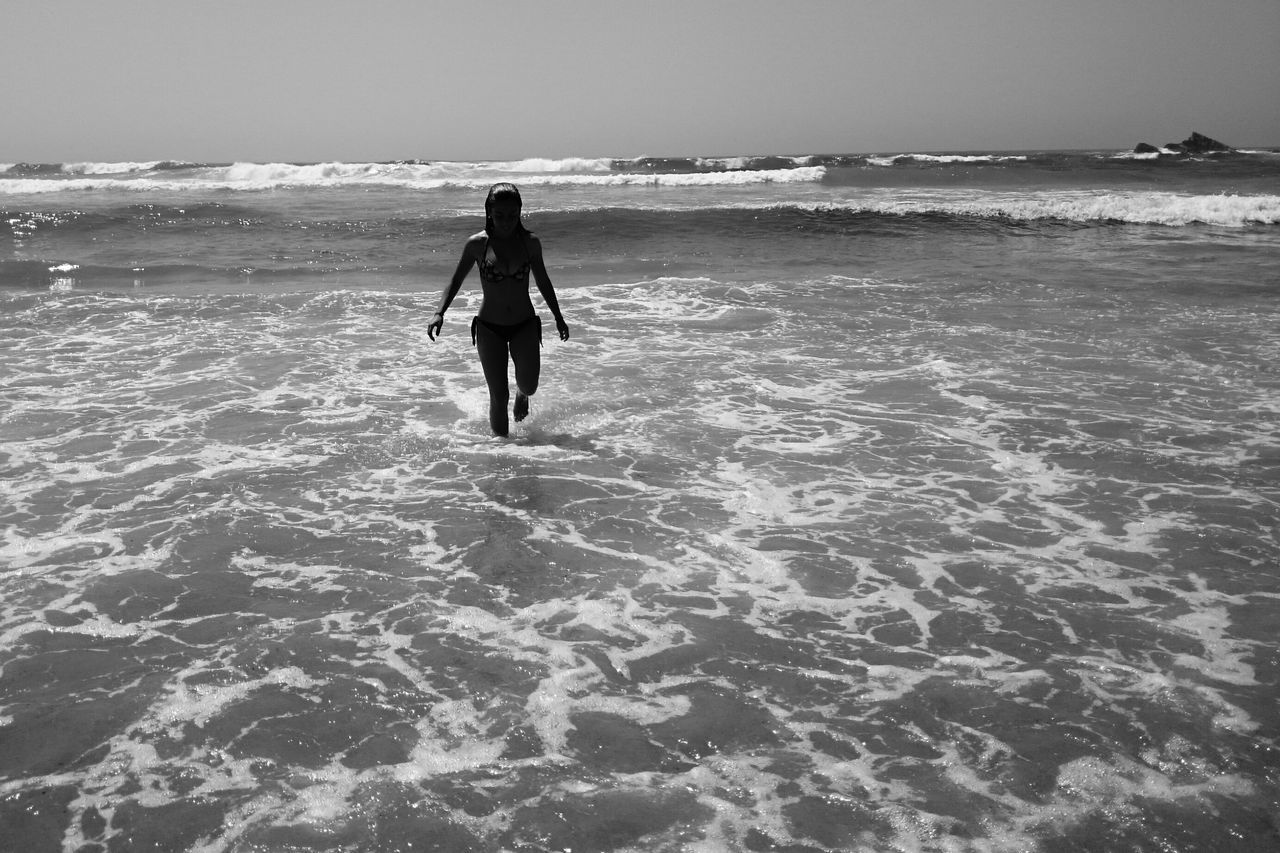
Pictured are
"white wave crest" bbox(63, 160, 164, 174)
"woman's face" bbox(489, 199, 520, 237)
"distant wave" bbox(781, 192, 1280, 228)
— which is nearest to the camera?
"woman's face" bbox(489, 199, 520, 237)

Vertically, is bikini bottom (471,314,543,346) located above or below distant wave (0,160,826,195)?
below

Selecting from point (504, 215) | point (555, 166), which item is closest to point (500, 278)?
point (504, 215)

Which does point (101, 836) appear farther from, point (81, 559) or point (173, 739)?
point (81, 559)

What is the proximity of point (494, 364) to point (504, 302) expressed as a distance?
45 centimetres

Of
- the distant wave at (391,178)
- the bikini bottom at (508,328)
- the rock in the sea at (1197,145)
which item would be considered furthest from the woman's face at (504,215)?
the rock in the sea at (1197,145)

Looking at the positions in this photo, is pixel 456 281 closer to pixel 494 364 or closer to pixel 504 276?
pixel 504 276

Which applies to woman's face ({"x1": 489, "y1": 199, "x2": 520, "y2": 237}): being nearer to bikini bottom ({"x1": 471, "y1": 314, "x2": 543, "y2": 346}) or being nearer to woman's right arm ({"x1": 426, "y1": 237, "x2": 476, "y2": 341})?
woman's right arm ({"x1": 426, "y1": 237, "x2": 476, "y2": 341})

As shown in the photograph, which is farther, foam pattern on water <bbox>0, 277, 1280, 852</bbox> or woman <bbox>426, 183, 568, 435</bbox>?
woman <bbox>426, 183, 568, 435</bbox>

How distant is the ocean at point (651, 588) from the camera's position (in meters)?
2.91

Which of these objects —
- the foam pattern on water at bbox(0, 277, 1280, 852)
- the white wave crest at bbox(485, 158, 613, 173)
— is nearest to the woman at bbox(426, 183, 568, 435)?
the foam pattern on water at bbox(0, 277, 1280, 852)

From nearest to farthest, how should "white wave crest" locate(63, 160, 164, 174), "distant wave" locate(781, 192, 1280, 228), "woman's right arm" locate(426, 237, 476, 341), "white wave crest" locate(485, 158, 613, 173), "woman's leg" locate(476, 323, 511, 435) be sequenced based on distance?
"woman's right arm" locate(426, 237, 476, 341) → "woman's leg" locate(476, 323, 511, 435) → "distant wave" locate(781, 192, 1280, 228) → "white wave crest" locate(485, 158, 613, 173) → "white wave crest" locate(63, 160, 164, 174)

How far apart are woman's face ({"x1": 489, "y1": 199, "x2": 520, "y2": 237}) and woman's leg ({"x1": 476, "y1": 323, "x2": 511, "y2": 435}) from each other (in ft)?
2.43

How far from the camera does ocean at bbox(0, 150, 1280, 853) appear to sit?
9.55 feet

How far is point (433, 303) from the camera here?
12672 millimetres
